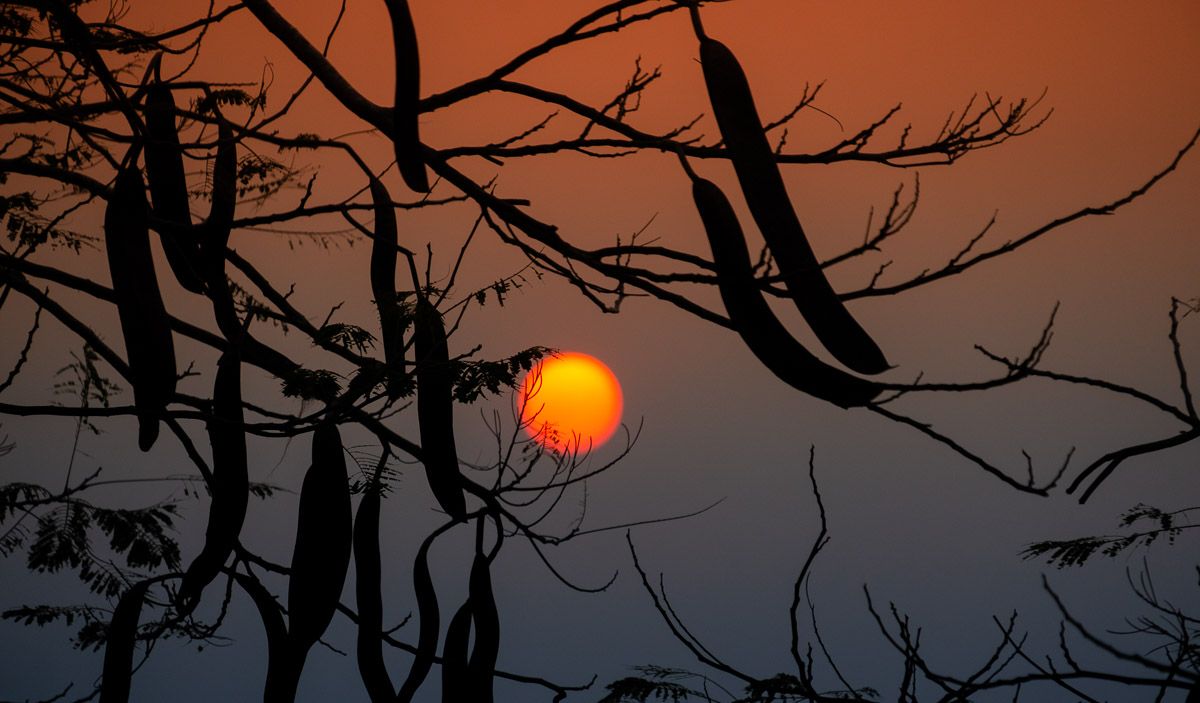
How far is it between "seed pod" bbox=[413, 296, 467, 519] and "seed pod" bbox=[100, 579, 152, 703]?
0.80m

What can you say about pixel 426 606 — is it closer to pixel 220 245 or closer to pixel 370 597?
pixel 370 597

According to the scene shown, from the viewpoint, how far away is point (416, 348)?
127 inches

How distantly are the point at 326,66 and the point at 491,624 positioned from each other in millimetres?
1522

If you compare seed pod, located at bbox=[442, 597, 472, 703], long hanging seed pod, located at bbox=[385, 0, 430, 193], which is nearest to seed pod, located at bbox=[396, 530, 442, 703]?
seed pod, located at bbox=[442, 597, 472, 703]

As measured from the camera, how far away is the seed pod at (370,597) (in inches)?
118

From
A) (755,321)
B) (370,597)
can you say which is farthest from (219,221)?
(755,321)

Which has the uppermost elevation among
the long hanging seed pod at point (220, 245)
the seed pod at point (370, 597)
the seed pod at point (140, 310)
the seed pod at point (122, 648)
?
the long hanging seed pod at point (220, 245)

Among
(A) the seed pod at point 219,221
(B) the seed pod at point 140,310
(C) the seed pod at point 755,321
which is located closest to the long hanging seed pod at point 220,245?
(A) the seed pod at point 219,221

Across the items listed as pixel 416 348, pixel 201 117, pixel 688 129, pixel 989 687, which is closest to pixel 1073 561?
pixel 989 687

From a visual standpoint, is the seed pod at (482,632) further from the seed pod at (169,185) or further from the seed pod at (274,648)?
the seed pod at (169,185)

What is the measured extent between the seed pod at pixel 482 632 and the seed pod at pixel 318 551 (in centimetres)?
40

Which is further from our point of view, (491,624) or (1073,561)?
(1073,561)

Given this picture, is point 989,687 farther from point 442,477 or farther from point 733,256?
point 442,477

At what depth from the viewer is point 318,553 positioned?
282cm
